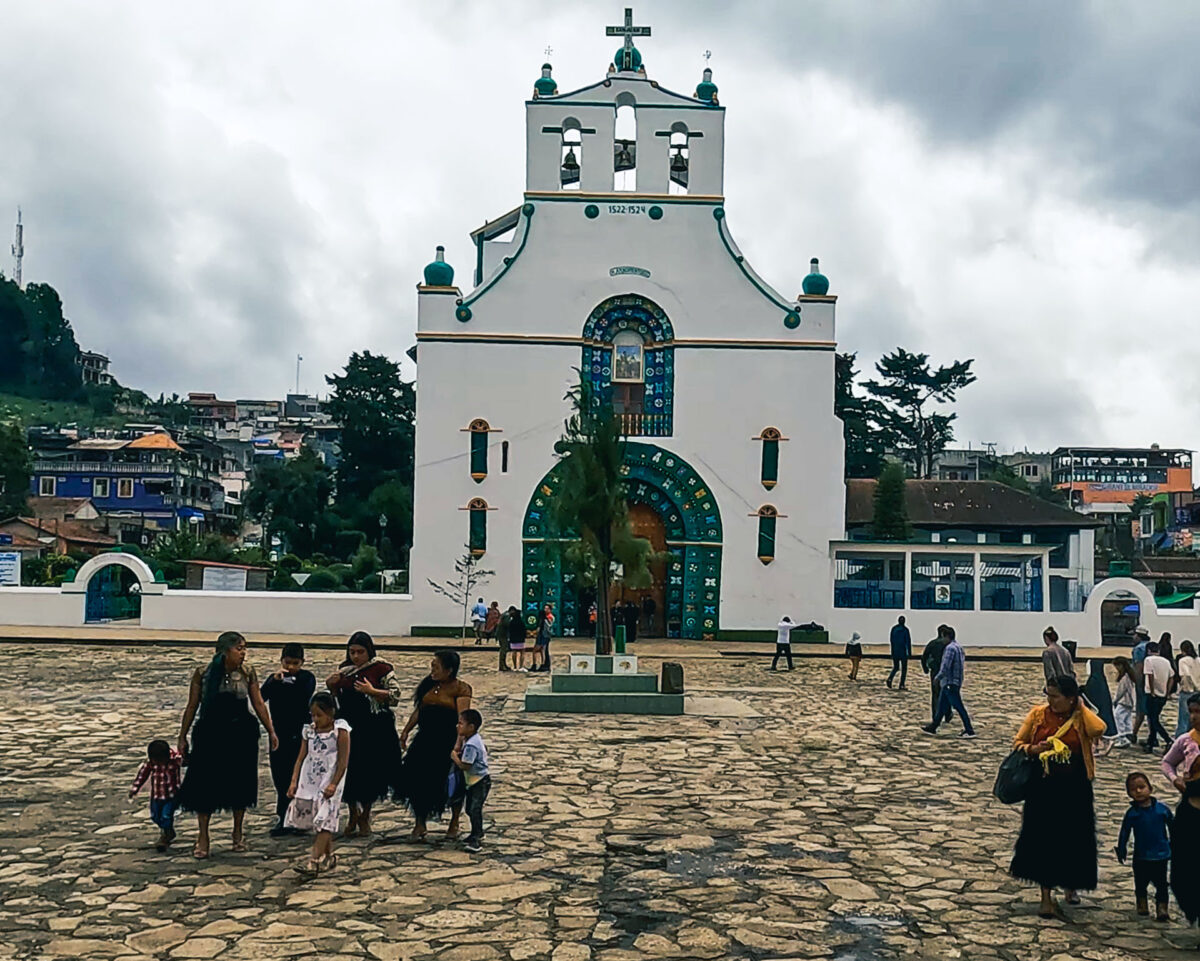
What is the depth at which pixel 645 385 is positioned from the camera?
95.1 feet

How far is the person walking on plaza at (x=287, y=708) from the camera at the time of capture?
8.05 meters

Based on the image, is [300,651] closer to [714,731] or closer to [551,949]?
[551,949]

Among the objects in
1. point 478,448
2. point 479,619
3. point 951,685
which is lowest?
point 951,685

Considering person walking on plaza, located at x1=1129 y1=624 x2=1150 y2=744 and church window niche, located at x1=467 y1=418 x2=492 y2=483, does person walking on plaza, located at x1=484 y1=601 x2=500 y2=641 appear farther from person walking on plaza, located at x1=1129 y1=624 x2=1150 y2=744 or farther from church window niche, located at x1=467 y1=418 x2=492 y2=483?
person walking on plaza, located at x1=1129 y1=624 x2=1150 y2=744

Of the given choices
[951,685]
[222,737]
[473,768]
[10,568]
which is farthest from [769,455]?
[222,737]

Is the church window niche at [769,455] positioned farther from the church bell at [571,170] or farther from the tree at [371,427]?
the tree at [371,427]

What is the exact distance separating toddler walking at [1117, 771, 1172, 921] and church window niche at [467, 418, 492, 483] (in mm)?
22273

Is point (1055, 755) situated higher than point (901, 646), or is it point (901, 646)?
point (901, 646)

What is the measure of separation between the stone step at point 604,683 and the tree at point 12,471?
50706mm

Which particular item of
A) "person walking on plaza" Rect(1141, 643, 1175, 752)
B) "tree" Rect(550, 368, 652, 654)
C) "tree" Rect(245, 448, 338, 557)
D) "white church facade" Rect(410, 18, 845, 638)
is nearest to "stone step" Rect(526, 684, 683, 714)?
"tree" Rect(550, 368, 652, 654)

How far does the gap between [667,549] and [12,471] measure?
4292cm

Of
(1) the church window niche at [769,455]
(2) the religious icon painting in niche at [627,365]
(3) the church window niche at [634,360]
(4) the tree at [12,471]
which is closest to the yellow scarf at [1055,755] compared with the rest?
(1) the church window niche at [769,455]

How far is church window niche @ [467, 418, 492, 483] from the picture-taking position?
A: 92.8 ft

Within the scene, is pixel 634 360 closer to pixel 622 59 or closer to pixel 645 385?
pixel 645 385
